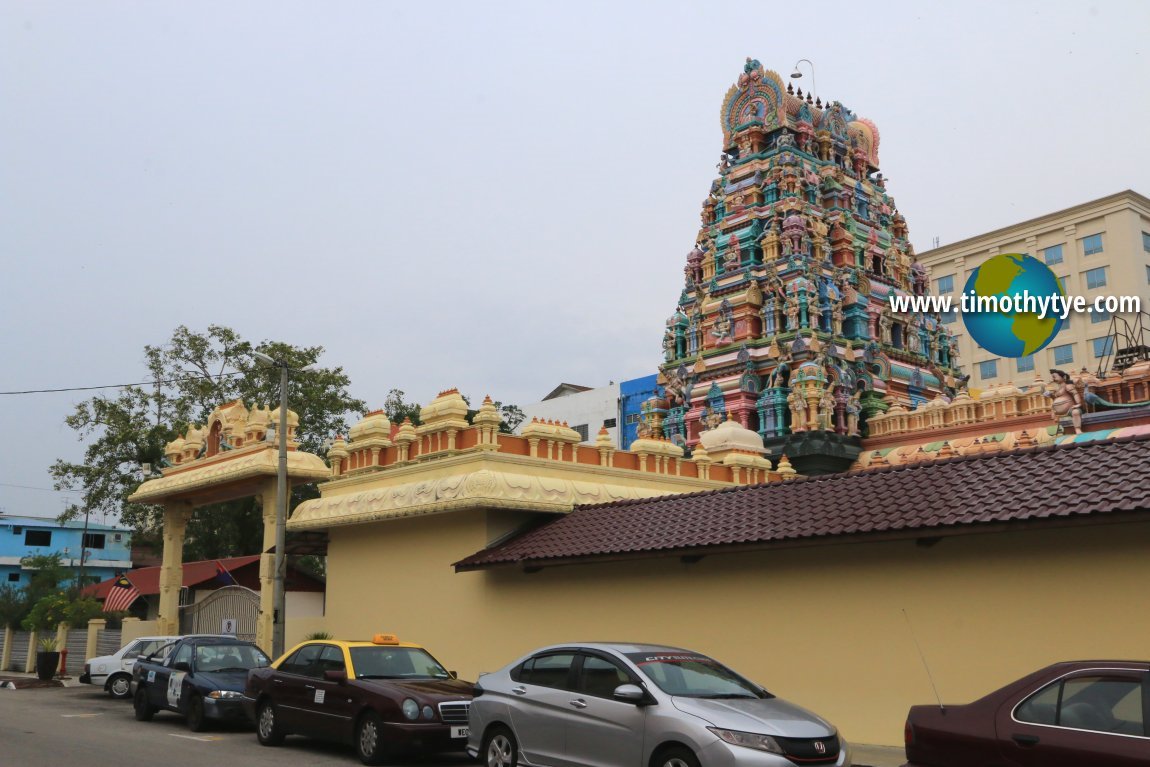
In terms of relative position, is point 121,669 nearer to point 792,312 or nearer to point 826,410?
point 826,410

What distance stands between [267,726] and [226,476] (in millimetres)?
12051

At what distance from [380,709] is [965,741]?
7056mm

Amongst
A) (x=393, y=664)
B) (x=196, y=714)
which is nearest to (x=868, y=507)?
(x=393, y=664)

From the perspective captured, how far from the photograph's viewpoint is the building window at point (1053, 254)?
218 feet

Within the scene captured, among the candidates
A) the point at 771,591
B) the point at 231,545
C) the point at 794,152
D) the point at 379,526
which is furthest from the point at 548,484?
the point at 231,545

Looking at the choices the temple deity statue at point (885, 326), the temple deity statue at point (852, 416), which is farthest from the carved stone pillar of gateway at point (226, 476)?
the temple deity statue at point (885, 326)

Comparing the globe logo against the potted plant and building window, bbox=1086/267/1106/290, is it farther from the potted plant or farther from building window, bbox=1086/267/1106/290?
the potted plant

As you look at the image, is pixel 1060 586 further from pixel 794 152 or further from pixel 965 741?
pixel 794 152

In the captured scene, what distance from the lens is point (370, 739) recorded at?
494 inches

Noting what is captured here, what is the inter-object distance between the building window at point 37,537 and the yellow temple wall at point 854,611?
2191 inches

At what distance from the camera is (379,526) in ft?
72.2

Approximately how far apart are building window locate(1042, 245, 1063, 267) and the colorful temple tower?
30.0 metres

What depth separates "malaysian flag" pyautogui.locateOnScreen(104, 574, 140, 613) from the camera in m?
38.5

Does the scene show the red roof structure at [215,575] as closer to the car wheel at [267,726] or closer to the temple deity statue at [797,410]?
the temple deity statue at [797,410]
